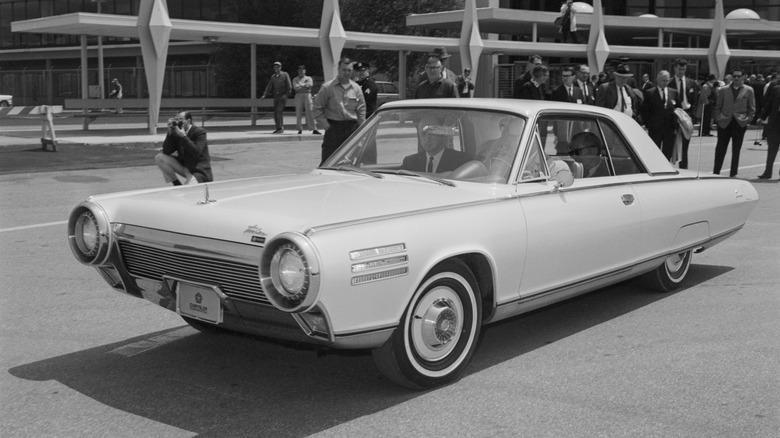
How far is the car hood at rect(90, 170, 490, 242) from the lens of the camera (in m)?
4.32

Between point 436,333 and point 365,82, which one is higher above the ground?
point 365,82

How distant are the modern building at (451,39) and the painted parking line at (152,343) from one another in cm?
1817

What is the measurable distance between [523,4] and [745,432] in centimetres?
4907

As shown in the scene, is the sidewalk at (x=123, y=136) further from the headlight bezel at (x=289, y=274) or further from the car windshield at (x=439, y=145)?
the headlight bezel at (x=289, y=274)

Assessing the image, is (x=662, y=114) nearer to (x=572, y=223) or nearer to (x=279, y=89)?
(x=572, y=223)

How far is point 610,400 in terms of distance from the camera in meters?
4.52

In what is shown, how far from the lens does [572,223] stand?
17.8 feet

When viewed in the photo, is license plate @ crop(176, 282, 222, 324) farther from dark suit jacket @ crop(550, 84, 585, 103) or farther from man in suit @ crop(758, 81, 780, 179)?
man in suit @ crop(758, 81, 780, 179)

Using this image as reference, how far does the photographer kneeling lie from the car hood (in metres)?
4.39

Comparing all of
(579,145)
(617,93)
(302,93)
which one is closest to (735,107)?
(617,93)

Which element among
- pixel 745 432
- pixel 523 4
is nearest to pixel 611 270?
pixel 745 432

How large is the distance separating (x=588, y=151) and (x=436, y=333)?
2307 millimetres

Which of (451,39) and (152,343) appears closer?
(152,343)

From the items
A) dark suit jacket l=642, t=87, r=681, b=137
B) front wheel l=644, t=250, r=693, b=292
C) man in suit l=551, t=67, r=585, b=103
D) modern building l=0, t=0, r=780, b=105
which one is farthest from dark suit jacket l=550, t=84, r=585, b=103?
modern building l=0, t=0, r=780, b=105
